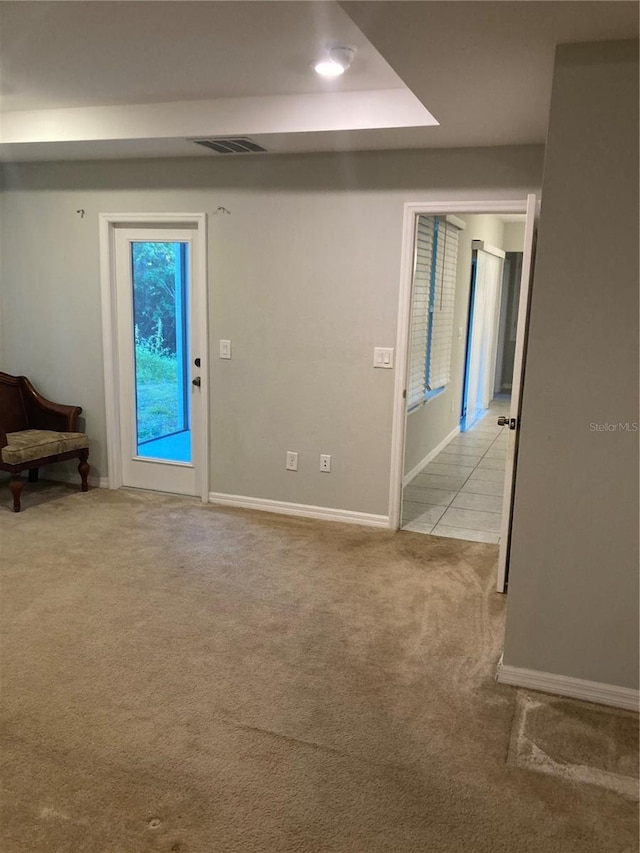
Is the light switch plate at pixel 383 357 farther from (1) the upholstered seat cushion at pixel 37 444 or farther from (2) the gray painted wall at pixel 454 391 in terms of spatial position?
(1) the upholstered seat cushion at pixel 37 444

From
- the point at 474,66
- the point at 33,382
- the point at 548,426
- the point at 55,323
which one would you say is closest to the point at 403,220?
the point at 474,66

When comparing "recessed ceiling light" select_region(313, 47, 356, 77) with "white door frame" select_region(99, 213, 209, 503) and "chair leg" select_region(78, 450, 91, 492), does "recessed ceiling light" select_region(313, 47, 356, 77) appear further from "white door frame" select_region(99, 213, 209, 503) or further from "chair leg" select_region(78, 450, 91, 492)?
"chair leg" select_region(78, 450, 91, 492)

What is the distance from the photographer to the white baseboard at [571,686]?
2375 mm

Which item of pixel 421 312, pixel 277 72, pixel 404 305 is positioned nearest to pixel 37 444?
pixel 404 305

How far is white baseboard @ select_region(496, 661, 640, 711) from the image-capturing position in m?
2.38

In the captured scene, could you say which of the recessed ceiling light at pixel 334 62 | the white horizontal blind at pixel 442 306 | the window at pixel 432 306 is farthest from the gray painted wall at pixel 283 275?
the white horizontal blind at pixel 442 306

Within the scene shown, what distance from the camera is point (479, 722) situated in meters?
2.27

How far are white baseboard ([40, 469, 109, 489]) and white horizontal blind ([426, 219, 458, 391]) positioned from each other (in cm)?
268

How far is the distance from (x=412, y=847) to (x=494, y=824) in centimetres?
26

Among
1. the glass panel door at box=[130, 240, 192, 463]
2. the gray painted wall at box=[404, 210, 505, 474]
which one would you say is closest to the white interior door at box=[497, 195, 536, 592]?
the gray painted wall at box=[404, 210, 505, 474]

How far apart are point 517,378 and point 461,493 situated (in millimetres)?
2017

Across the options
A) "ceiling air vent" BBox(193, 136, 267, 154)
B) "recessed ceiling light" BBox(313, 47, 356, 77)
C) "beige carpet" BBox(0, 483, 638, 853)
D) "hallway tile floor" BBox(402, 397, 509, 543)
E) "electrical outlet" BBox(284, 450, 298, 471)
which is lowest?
"beige carpet" BBox(0, 483, 638, 853)

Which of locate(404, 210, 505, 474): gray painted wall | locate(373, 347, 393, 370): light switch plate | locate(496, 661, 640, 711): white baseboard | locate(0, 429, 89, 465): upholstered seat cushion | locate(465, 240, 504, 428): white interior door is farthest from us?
locate(465, 240, 504, 428): white interior door

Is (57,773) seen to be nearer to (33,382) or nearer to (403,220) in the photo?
(403,220)
